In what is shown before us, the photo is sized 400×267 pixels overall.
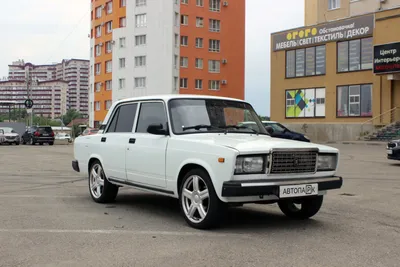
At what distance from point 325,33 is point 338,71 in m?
3.40

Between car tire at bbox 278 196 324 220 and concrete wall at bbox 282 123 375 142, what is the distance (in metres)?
30.5

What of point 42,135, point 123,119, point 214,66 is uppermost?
point 214,66

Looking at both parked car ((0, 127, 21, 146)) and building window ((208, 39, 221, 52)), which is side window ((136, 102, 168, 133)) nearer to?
parked car ((0, 127, 21, 146))

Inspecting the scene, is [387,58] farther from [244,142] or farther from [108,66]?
[108,66]

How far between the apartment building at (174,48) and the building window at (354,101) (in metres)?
27.6

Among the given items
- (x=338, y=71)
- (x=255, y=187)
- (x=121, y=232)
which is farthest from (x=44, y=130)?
(x=255, y=187)

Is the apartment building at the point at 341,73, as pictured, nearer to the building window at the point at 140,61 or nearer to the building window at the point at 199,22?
the building window at the point at 199,22

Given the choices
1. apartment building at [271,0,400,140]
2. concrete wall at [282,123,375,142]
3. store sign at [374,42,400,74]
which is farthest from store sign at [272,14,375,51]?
concrete wall at [282,123,375,142]

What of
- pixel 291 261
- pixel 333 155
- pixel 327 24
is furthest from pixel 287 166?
pixel 327 24

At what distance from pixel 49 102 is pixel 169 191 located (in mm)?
→ 157179

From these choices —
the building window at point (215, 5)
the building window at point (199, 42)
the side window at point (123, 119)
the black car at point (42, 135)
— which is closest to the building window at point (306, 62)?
the black car at point (42, 135)

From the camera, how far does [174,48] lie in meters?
63.2

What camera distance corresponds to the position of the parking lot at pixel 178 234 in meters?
4.75

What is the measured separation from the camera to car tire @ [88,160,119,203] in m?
8.12
